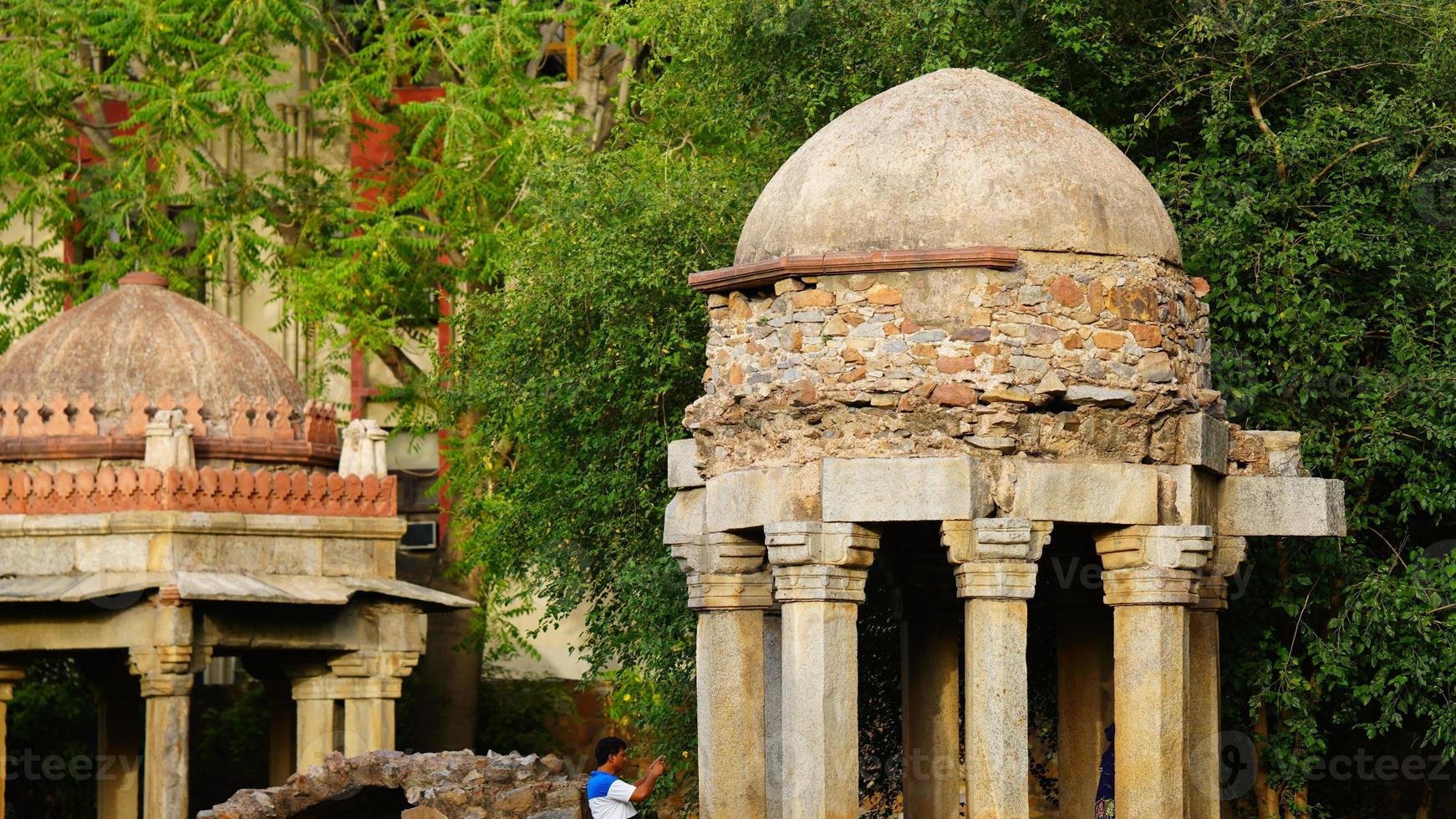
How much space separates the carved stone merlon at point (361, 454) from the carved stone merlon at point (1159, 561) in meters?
10.6

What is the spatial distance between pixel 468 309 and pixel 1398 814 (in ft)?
31.3

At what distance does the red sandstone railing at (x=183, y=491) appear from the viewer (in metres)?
21.2

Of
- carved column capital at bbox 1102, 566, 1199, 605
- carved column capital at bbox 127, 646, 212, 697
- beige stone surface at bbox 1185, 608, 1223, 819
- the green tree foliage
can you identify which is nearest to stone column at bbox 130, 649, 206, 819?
carved column capital at bbox 127, 646, 212, 697

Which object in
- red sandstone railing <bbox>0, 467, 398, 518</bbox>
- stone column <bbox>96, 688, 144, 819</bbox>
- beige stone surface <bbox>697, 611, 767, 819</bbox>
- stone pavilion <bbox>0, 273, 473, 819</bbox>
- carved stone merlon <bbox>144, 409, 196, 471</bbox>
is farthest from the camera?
stone column <bbox>96, 688, 144, 819</bbox>

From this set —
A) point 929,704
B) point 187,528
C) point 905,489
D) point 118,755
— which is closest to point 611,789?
point 905,489

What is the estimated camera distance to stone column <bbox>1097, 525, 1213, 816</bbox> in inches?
524

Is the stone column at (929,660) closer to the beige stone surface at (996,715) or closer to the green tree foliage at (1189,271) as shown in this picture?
the green tree foliage at (1189,271)

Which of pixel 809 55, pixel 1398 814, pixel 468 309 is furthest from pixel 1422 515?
pixel 468 309

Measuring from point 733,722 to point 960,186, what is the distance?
3.28 metres

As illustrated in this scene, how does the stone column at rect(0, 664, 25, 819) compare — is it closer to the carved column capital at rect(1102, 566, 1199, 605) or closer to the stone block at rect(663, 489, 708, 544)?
the stone block at rect(663, 489, 708, 544)

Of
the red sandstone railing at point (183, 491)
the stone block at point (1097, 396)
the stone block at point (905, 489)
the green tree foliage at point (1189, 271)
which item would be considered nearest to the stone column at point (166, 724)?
the red sandstone railing at point (183, 491)

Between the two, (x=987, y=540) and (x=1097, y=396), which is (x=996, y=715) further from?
(x=1097, y=396)

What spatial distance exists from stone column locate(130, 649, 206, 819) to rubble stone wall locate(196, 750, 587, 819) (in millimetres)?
3486

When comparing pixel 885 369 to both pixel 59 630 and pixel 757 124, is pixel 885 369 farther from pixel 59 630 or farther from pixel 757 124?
pixel 59 630
